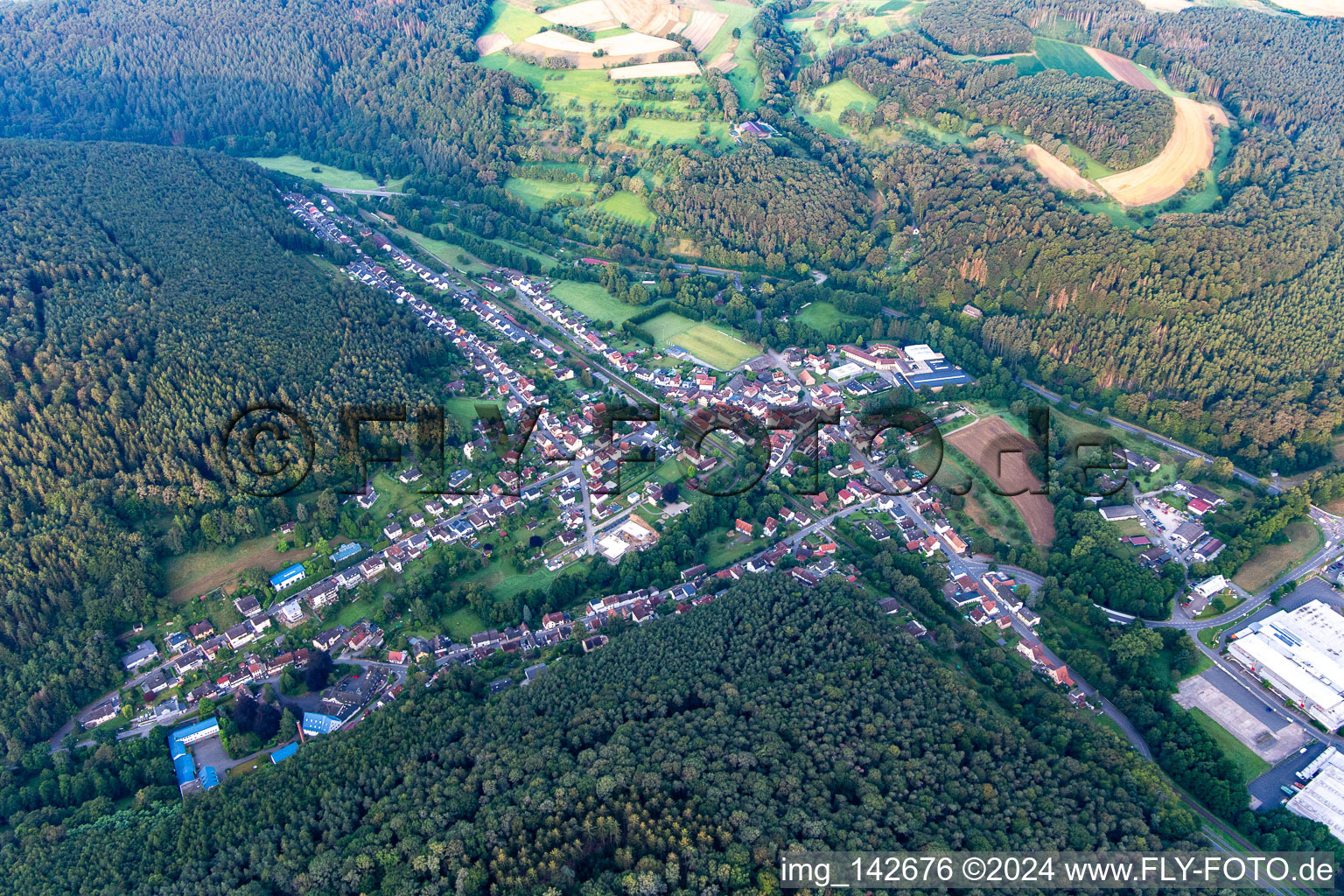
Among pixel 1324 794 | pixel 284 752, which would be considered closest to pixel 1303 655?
pixel 1324 794

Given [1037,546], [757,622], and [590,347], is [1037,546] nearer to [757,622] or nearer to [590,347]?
[757,622]

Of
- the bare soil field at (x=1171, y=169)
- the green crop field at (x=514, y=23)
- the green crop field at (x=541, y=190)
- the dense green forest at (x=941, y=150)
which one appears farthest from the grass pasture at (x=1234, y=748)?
the green crop field at (x=514, y=23)

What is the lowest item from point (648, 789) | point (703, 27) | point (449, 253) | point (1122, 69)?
point (449, 253)

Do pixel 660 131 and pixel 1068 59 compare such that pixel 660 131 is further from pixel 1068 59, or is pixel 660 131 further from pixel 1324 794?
pixel 1324 794

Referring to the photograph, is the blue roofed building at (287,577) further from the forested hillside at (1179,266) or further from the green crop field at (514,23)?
the green crop field at (514,23)

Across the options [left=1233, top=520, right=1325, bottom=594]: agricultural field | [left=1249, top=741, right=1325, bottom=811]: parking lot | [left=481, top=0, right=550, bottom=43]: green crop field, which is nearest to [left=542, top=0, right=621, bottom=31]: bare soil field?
[left=481, top=0, right=550, bottom=43]: green crop field
